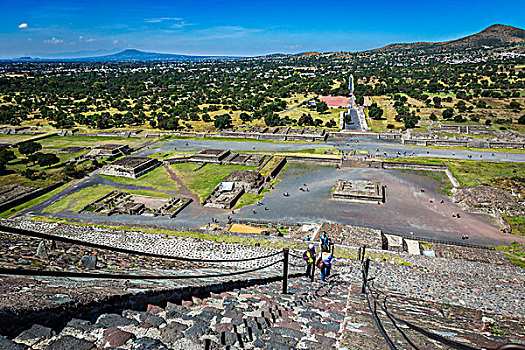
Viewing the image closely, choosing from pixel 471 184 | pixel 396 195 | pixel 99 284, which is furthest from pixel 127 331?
pixel 471 184

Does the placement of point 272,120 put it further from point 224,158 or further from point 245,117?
point 224,158

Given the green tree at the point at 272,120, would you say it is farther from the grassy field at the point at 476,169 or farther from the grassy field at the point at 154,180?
the grassy field at the point at 154,180

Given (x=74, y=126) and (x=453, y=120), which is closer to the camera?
(x=453, y=120)

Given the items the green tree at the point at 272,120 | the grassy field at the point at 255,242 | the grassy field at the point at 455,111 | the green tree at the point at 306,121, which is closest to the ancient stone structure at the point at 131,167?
the grassy field at the point at 255,242

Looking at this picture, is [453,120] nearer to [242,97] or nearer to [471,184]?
[471,184]

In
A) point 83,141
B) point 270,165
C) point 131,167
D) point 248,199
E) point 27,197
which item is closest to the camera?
point 248,199

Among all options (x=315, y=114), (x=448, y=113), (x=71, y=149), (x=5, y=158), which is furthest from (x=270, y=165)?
(x=448, y=113)
